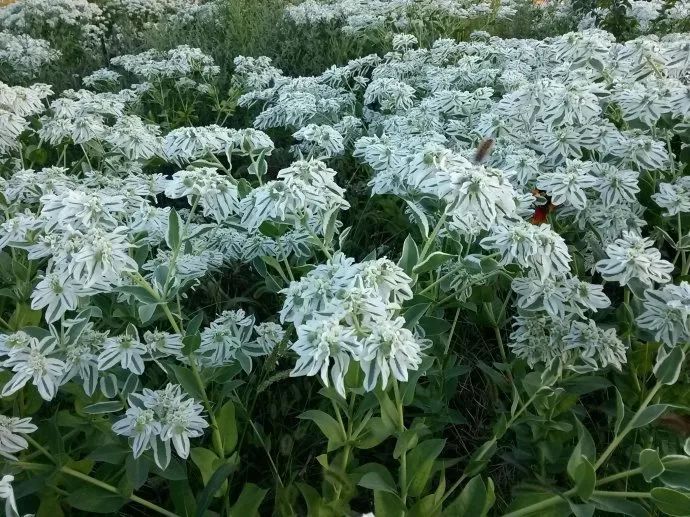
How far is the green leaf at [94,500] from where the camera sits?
1.54 meters

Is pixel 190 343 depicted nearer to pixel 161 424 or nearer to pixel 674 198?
pixel 161 424

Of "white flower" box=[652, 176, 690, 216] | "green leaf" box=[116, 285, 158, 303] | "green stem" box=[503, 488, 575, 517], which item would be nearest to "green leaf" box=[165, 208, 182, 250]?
"green leaf" box=[116, 285, 158, 303]

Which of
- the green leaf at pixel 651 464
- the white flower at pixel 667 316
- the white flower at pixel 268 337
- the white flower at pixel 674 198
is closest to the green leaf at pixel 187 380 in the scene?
the white flower at pixel 268 337

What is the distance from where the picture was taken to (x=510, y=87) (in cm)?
296

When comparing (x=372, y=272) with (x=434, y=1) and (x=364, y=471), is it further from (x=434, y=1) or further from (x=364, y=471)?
(x=434, y=1)

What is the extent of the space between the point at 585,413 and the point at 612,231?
0.55 meters

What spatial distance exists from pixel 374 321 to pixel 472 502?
0.50 m

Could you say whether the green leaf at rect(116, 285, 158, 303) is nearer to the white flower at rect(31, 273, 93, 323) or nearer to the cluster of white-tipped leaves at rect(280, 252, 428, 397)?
the white flower at rect(31, 273, 93, 323)

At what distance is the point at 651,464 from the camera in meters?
1.39

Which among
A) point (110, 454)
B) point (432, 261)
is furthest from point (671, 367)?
point (110, 454)

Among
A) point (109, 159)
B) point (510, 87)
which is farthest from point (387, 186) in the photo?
point (109, 159)

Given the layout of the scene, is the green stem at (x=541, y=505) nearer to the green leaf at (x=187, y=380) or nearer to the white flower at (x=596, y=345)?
the white flower at (x=596, y=345)

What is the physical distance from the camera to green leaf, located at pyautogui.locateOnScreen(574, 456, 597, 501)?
140 centimetres

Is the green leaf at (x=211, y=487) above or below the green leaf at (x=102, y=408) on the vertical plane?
below
